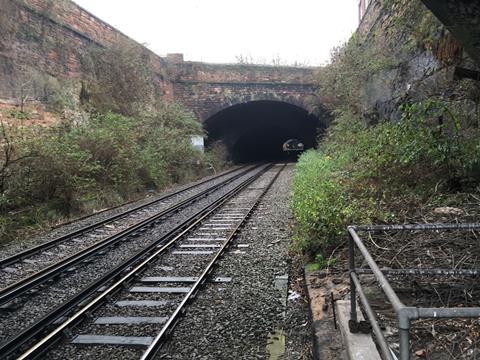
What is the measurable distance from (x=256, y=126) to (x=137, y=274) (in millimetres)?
27780

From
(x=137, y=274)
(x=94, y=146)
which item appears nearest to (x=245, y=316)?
(x=137, y=274)

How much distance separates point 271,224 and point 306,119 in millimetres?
21695

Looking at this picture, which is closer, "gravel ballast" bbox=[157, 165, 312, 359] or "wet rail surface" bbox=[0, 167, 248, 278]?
"gravel ballast" bbox=[157, 165, 312, 359]

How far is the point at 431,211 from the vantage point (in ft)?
16.8

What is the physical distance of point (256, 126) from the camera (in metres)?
32.3

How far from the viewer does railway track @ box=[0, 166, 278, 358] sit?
11.8 ft

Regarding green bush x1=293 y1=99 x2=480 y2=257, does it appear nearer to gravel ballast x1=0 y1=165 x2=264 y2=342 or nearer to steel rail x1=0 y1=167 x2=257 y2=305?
gravel ballast x1=0 y1=165 x2=264 y2=342

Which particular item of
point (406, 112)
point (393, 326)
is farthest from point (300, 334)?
point (406, 112)

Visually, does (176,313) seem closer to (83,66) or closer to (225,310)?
(225,310)

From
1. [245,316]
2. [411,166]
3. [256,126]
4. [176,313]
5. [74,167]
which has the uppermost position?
[256,126]

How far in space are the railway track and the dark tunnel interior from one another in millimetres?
16545

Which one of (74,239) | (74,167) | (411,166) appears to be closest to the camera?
(411,166)

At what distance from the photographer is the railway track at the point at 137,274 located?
359 centimetres

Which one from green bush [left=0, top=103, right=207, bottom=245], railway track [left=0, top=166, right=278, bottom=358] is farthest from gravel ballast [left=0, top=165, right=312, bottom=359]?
green bush [left=0, top=103, right=207, bottom=245]
